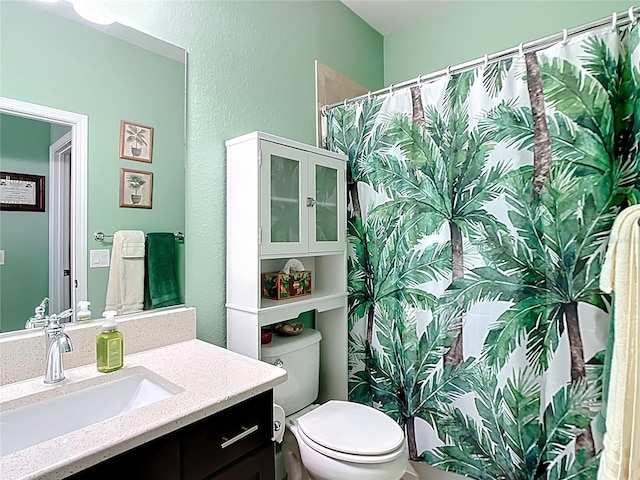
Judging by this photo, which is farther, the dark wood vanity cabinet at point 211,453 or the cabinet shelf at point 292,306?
the cabinet shelf at point 292,306

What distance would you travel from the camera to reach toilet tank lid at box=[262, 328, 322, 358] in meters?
1.55

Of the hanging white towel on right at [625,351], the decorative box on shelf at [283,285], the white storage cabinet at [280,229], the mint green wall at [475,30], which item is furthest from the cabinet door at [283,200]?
the mint green wall at [475,30]

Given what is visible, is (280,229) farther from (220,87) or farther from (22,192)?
(22,192)

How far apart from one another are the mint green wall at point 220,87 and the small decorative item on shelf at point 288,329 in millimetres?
291

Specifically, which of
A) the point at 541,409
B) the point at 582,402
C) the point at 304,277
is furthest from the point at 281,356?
the point at 582,402

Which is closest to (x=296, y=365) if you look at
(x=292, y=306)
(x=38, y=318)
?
(x=292, y=306)

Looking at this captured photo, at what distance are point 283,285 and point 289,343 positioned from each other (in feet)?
0.85

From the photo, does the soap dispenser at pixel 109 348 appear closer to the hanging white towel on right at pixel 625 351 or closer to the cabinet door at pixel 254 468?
the cabinet door at pixel 254 468

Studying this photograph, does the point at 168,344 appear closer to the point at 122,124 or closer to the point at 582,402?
the point at 122,124

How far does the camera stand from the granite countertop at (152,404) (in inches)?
26.4

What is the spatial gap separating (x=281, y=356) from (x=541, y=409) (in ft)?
3.44

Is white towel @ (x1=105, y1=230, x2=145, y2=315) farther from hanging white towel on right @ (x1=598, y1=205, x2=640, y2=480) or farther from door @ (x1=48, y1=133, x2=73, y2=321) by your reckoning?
hanging white towel on right @ (x1=598, y1=205, x2=640, y2=480)

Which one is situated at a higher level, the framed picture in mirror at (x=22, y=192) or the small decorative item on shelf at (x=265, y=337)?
the framed picture in mirror at (x=22, y=192)

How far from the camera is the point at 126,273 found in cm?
126
